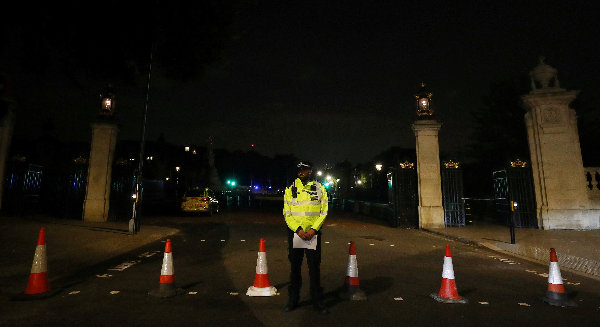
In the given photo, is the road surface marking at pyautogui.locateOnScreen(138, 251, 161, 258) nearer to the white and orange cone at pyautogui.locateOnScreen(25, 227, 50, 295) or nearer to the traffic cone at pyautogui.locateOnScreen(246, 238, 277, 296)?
the white and orange cone at pyautogui.locateOnScreen(25, 227, 50, 295)

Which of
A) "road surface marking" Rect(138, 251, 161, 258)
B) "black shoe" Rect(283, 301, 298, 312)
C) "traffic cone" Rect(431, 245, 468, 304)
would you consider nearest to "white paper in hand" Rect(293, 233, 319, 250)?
"black shoe" Rect(283, 301, 298, 312)

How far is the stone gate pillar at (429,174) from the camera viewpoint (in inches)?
587

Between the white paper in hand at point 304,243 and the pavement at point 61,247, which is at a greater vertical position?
the white paper in hand at point 304,243

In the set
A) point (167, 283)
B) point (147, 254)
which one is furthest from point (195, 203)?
point (167, 283)

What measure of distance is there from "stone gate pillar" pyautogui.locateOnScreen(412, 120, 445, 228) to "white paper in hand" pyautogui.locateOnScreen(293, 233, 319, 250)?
1175 centimetres

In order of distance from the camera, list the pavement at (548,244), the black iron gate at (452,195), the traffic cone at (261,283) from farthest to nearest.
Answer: the black iron gate at (452,195) < the pavement at (548,244) < the traffic cone at (261,283)

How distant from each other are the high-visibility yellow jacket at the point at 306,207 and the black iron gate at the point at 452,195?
40.7ft

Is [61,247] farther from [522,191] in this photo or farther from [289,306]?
[522,191]

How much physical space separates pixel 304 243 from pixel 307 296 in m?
1.10

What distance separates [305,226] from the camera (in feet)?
14.5

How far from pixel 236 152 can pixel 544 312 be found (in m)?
125

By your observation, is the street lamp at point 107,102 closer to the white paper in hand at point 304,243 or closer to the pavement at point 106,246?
the pavement at point 106,246

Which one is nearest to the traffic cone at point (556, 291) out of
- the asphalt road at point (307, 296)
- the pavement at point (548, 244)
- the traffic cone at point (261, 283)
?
the asphalt road at point (307, 296)

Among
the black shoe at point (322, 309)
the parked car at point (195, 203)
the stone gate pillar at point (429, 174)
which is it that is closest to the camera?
the black shoe at point (322, 309)
